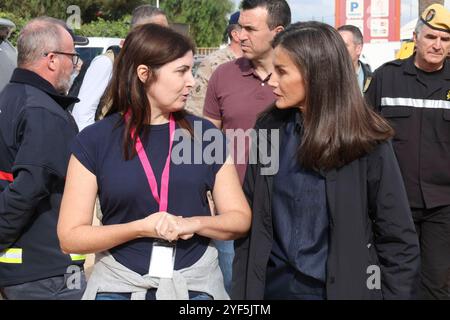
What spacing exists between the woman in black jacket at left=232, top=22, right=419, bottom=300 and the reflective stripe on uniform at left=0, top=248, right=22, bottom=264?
134cm

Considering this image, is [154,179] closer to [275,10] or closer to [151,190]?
[151,190]

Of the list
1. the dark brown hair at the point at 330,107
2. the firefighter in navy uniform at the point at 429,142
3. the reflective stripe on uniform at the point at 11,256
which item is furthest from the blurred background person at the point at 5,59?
the dark brown hair at the point at 330,107

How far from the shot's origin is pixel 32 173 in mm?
3234

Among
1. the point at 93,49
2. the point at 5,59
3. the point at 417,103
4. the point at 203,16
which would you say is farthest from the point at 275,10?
the point at 203,16

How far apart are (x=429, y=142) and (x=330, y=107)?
85.6 inches

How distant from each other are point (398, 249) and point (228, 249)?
151 centimetres

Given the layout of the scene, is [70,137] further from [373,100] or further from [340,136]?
[373,100]

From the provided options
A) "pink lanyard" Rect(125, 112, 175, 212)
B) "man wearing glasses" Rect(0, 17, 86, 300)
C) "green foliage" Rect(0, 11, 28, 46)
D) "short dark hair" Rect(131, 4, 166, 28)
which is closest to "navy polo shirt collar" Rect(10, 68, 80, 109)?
"man wearing glasses" Rect(0, 17, 86, 300)

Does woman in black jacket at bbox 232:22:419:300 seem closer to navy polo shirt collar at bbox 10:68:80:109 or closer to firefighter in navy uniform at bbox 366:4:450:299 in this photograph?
navy polo shirt collar at bbox 10:68:80:109

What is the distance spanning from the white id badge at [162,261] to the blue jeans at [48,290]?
105 cm

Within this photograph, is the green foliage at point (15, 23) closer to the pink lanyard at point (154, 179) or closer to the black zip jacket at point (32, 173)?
the black zip jacket at point (32, 173)

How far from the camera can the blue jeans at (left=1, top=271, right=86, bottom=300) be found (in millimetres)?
3412

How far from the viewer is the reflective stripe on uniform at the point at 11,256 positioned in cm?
344

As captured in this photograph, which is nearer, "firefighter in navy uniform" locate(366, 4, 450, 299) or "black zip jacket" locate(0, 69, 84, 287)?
"black zip jacket" locate(0, 69, 84, 287)
